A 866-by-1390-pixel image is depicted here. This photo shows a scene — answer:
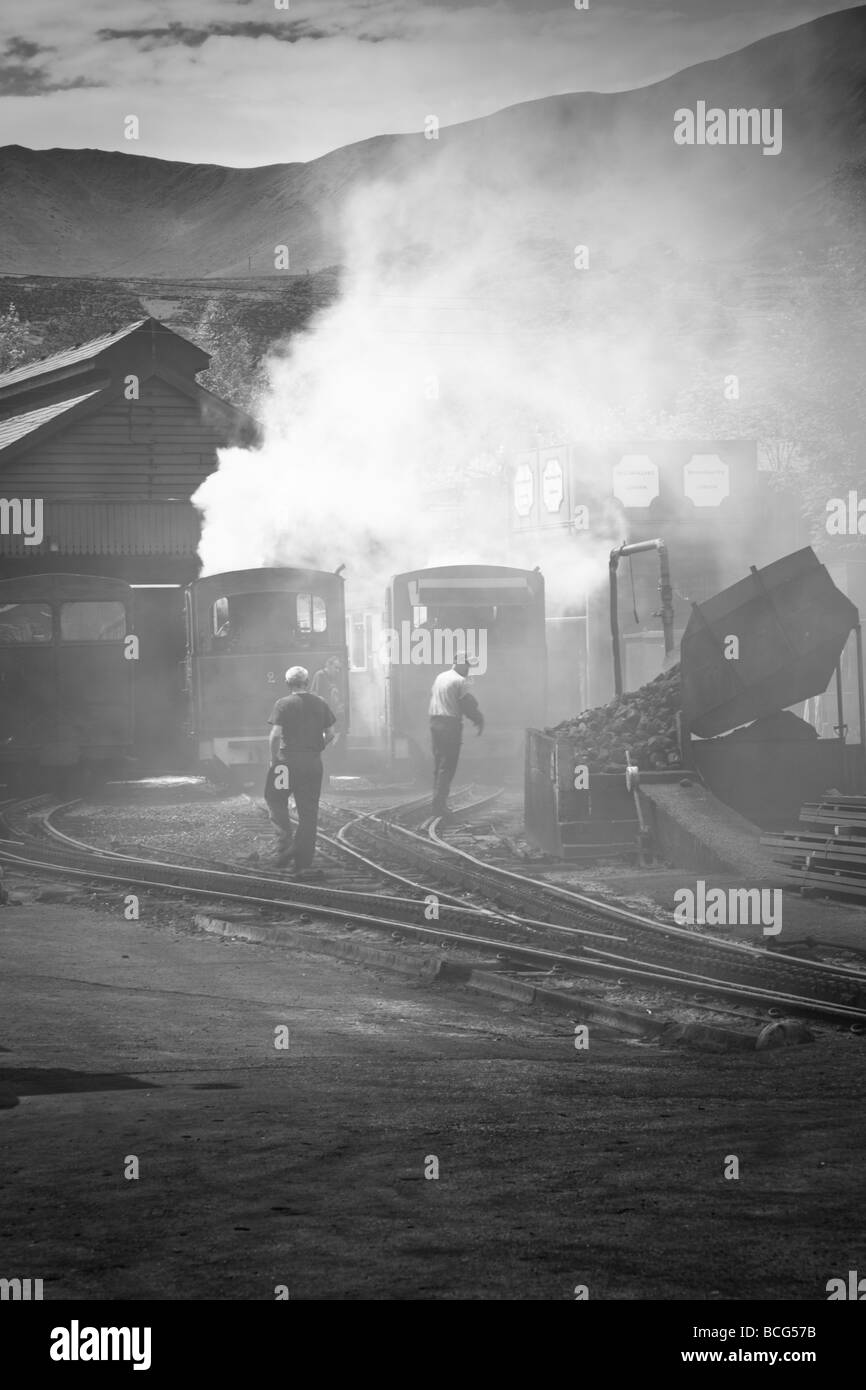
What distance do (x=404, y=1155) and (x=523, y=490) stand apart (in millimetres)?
37322

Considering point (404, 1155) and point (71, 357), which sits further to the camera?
point (71, 357)

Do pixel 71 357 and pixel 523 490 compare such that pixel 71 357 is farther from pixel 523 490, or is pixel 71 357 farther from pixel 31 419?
pixel 523 490

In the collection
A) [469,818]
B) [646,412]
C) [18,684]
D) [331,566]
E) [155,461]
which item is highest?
[646,412]

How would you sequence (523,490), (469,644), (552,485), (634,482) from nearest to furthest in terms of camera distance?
(469,644) → (634,482) → (552,485) → (523,490)

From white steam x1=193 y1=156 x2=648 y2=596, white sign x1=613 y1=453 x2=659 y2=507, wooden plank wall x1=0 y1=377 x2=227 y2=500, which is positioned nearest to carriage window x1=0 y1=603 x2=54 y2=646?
white steam x1=193 y1=156 x2=648 y2=596

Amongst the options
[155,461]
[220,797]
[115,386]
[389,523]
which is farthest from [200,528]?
[220,797]

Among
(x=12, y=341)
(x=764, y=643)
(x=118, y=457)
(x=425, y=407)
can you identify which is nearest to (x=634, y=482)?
(x=118, y=457)

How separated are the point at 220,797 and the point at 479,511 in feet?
76.6

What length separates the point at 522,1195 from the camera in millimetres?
5109

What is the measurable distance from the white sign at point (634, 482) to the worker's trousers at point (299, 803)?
85.1 ft

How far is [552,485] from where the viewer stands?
40750mm

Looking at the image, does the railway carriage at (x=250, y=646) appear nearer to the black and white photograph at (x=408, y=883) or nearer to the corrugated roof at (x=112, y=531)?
the black and white photograph at (x=408, y=883)

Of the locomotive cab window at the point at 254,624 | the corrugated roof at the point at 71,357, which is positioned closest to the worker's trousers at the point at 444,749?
the locomotive cab window at the point at 254,624
